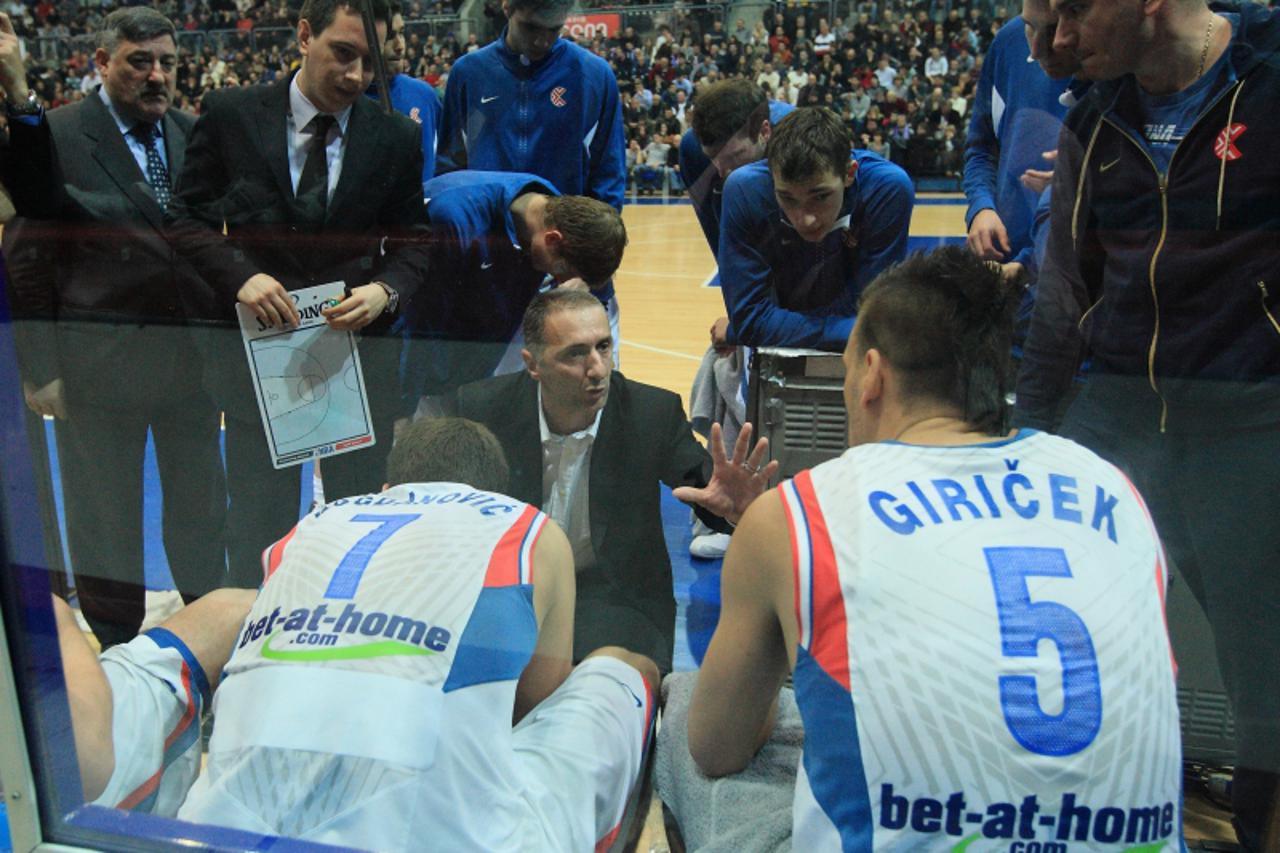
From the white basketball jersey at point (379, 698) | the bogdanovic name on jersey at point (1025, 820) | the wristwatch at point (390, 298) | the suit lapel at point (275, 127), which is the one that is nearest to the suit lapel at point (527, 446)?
the wristwatch at point (390, 298)

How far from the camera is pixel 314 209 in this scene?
1923mm

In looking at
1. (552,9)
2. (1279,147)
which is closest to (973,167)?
(1279,147)

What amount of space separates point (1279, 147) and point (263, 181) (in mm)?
1692

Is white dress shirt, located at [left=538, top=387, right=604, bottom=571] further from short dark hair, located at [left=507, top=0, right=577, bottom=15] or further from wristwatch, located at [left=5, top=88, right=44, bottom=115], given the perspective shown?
wristwatch, located at [left=5, top=88, right=44, bottom=115]

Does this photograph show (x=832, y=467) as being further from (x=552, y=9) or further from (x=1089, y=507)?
(x=552, y=9)

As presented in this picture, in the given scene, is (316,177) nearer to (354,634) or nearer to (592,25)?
(592,25)

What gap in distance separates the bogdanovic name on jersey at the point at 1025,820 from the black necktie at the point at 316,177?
1508 millimetres

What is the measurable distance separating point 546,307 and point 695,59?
54 cm

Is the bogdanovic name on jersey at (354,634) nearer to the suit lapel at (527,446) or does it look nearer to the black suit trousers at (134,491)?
the suit lapel at (527,446)

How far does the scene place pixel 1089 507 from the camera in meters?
1.05

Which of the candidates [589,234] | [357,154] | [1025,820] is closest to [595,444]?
[589,234]

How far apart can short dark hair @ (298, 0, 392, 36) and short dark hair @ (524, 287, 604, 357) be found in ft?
1.86

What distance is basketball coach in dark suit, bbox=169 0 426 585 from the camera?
1869 mm

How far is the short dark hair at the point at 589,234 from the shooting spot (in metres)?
1.88
